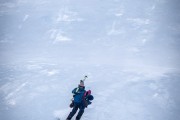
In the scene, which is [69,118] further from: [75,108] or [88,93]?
[88,93]

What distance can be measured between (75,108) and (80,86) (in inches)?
46.0

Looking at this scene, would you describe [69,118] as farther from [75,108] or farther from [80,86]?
[80,86]

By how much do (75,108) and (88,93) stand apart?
106 centimetres

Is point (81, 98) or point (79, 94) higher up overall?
point (79, 94)

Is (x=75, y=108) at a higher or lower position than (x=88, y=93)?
lower

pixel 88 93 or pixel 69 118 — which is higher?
pixel 88 93

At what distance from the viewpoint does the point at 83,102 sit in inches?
449

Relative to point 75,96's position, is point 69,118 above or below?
below

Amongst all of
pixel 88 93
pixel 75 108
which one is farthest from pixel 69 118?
pixel 88 93

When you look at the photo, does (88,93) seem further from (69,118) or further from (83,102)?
(69,118)

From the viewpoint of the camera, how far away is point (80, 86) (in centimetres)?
1143

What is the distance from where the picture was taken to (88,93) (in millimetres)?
11352

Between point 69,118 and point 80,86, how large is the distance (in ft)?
5.30

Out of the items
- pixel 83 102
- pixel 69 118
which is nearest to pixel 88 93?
pixel 83 102
